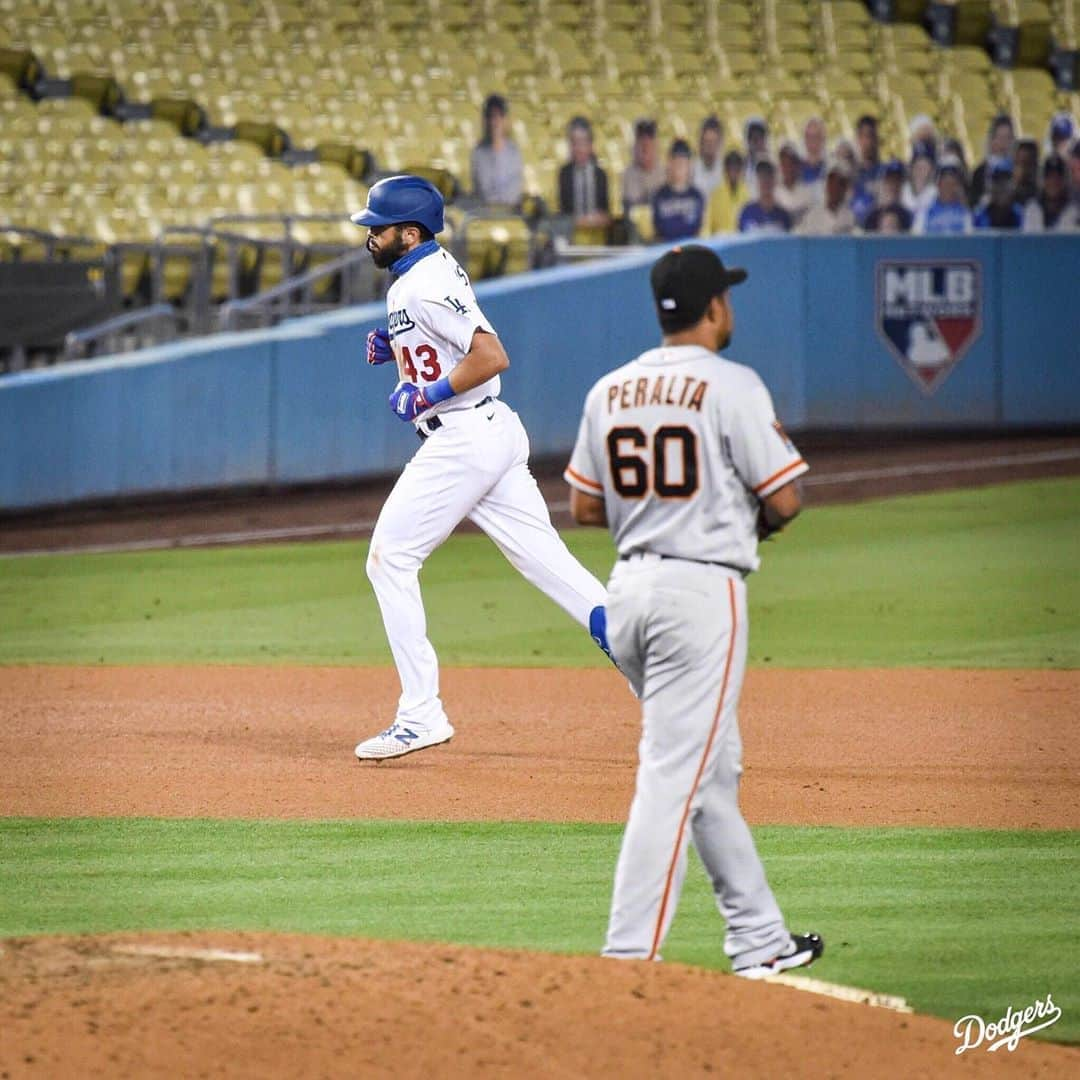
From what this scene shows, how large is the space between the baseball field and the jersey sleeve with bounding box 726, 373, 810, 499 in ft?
3.46

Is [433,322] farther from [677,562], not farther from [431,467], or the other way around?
[677,562]

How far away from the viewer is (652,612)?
183 inches

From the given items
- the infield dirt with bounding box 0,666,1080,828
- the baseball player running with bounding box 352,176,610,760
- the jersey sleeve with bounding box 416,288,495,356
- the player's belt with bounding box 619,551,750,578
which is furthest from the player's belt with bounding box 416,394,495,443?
the player's belt with bounding box 619,551,750,578

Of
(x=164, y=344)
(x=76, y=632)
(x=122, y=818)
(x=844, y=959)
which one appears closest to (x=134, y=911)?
(x=122, y=818)

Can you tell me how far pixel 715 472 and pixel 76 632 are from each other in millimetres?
7995

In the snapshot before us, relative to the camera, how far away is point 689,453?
4602 millimetres

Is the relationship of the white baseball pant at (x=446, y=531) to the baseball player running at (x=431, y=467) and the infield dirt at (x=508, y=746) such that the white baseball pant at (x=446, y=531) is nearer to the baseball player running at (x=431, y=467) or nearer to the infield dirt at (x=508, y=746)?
the baseball player running at (x=431, y=467)

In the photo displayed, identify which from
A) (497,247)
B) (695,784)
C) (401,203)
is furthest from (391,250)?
(497,247)

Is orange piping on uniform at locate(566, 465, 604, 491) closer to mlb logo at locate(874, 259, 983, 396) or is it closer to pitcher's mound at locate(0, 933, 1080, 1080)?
pitcher's mound at locate(0, 933, 1080, 1080)

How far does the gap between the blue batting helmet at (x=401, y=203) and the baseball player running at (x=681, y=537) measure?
3.16m

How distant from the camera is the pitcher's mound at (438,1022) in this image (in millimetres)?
3980

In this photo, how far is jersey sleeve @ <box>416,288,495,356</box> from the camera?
25.3ft

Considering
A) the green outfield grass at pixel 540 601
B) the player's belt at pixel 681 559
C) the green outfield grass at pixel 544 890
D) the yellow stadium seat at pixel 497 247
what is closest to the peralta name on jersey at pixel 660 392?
the player's belt at pixel 681 559

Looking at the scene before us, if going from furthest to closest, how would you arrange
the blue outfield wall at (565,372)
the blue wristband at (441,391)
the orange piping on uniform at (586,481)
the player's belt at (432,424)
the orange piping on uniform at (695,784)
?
the blue outfield wall at (565,372) → the player's belt at (432,424) → the blue wristband at (441,391) → the orange piping on uniform at (586,481) → the orange piping on uniform at (695,784)
